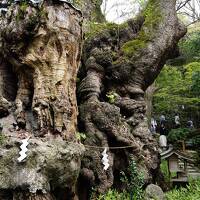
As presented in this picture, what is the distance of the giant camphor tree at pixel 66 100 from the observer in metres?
5.45

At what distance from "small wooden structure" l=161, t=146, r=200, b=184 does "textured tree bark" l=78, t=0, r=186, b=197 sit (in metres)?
2.50

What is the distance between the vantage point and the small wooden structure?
1005 cm

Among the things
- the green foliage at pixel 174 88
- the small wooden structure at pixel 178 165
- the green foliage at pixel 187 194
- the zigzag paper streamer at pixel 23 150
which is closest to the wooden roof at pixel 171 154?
the small wooden structure at pixel 178 165

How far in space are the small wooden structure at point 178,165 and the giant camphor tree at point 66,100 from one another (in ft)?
8.16

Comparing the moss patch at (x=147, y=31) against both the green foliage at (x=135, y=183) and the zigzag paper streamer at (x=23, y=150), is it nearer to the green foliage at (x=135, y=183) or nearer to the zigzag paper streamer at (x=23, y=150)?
the green foliage at (x=135, y=183)

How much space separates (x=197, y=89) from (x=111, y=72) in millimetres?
4078

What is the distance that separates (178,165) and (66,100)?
18.3 feet

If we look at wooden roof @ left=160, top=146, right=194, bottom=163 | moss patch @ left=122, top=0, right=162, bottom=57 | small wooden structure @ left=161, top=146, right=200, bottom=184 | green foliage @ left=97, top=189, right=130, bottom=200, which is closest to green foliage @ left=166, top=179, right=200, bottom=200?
green foliage @ left=97, top=189, right=130, bottom=200

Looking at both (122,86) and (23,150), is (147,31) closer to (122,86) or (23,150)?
(122,86)

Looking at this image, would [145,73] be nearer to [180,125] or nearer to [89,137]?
[89,137]

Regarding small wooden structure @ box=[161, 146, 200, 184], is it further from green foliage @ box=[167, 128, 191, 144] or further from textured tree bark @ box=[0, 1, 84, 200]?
textured tree bark @ box=[0, 1, 84, 200]

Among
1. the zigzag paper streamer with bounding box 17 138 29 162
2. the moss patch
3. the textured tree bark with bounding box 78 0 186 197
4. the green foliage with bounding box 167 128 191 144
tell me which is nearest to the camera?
the zigzag paper streamer with bounding box 17 138 29 162

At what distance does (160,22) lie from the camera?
8805 mm

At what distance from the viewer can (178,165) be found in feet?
33.9
